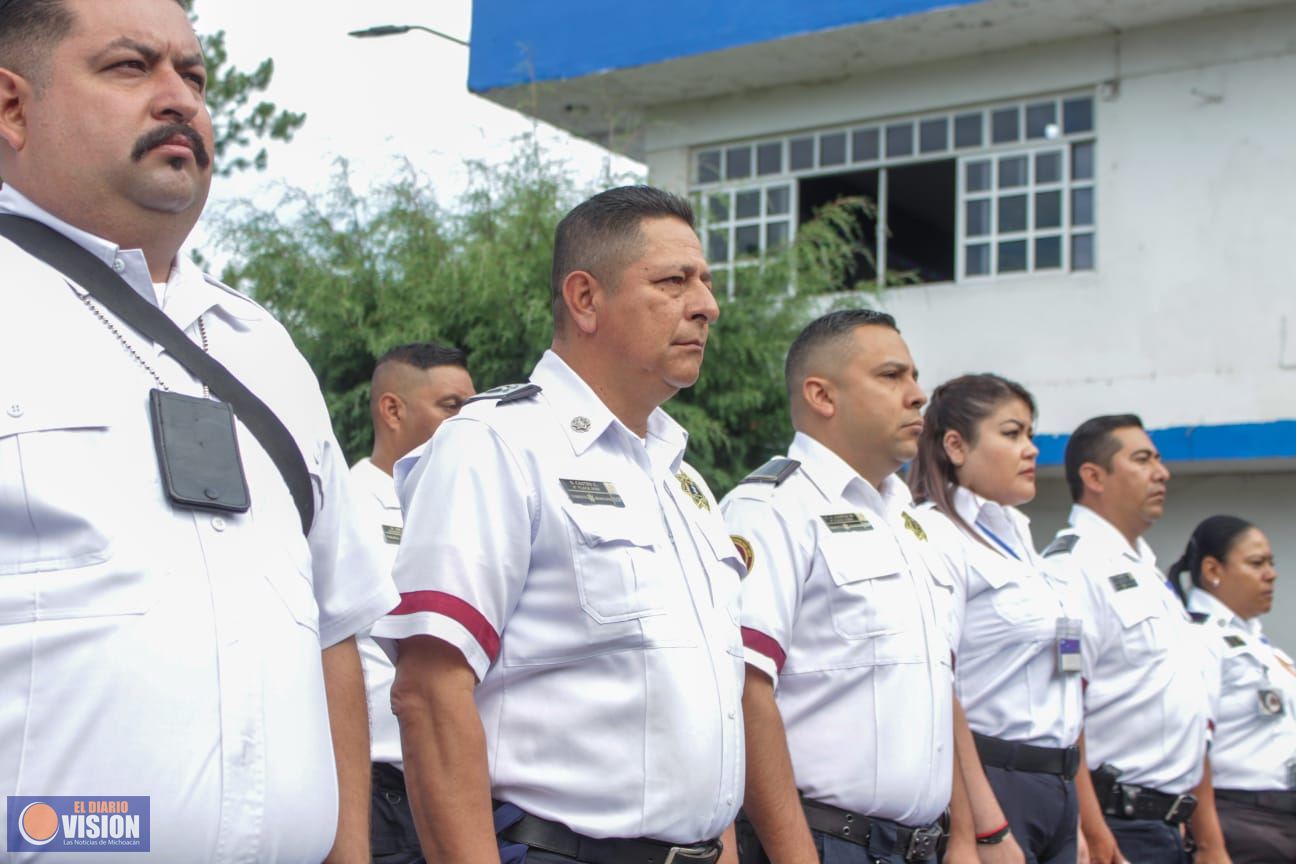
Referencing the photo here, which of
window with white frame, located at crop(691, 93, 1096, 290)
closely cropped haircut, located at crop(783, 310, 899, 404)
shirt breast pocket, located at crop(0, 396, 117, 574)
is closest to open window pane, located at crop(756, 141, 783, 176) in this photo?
window with white frame, located at crop(691, 93, 1096, 290)

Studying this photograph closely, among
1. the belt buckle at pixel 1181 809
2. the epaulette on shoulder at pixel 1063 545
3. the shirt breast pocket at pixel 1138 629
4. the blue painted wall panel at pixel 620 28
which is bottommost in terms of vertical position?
the belt buckle at pixel 1181 809

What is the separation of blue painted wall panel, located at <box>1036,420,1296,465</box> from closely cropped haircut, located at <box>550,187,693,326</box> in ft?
21.6

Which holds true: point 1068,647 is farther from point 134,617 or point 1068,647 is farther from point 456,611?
point 134,617

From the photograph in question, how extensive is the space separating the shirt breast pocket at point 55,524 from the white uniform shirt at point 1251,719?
19.8 feet

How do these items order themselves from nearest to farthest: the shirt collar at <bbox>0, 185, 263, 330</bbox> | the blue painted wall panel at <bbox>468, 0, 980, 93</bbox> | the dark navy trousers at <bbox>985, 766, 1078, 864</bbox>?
the shirt collar at <bbox>0, 185, 263, 330</bbox> < the dark navy trousers at <bbox>985, 766, 1078, 864</bbox> < the blue painted wall panel at <bbox>468, 0, 980, 93</bbox>

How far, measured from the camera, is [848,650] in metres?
3.90

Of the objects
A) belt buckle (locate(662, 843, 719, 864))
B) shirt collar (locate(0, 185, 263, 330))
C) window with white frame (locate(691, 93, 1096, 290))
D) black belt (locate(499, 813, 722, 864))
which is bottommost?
belt buckle (locate(662, 843, 719, 864))

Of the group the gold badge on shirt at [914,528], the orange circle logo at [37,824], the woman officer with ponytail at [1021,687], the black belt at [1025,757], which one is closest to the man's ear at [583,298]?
the gold badge on shirt at [914,528]

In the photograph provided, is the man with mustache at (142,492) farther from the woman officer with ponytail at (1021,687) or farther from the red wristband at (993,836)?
the woman officer with ponytail at (1021,687)

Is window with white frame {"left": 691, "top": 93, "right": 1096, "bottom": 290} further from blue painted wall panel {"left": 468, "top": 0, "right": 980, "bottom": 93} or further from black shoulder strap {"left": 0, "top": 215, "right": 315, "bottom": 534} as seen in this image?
black shoulder strap {"left": 0, "top": 215, "right": 315, "bottom": 534}

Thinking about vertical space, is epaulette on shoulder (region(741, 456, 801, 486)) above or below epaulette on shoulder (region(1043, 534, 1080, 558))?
above

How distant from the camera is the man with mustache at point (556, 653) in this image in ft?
9.02

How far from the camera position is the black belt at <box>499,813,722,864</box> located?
275 cm

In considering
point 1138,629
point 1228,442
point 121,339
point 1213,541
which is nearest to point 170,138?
point 121,339
